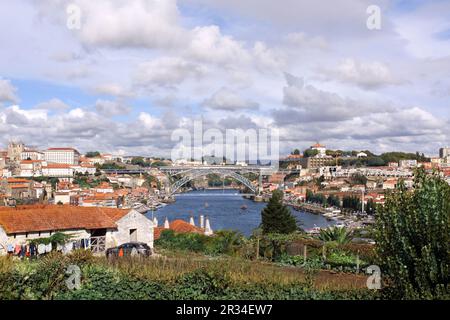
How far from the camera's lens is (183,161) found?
409 feet

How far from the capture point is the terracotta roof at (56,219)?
1288 centimetres

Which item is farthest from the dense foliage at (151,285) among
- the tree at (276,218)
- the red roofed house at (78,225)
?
the tree at (276,218)

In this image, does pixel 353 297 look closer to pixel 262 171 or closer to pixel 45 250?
pixel 45 250

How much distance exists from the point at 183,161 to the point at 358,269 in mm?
115267

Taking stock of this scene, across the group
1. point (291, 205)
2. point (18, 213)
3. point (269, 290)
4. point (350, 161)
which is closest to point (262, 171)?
point (291, 205)

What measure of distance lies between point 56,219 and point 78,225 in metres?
0.58

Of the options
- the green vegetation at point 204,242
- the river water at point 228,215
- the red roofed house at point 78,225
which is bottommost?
the river water at point 228,215

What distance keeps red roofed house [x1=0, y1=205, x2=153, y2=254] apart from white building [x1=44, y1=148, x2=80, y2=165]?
402 ft

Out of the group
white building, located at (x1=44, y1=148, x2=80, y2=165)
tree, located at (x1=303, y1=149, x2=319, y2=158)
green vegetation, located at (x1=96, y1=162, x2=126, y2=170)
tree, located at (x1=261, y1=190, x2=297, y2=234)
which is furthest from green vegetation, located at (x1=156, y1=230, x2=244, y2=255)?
tree, located at (x1=303, y1=149, x2=319, y2=158)

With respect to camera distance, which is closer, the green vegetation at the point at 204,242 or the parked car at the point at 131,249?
the parked car at the point at 131,249

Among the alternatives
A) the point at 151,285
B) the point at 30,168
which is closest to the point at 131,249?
the point at 151,285

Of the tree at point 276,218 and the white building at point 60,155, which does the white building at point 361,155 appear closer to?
the white building at point 60,155
